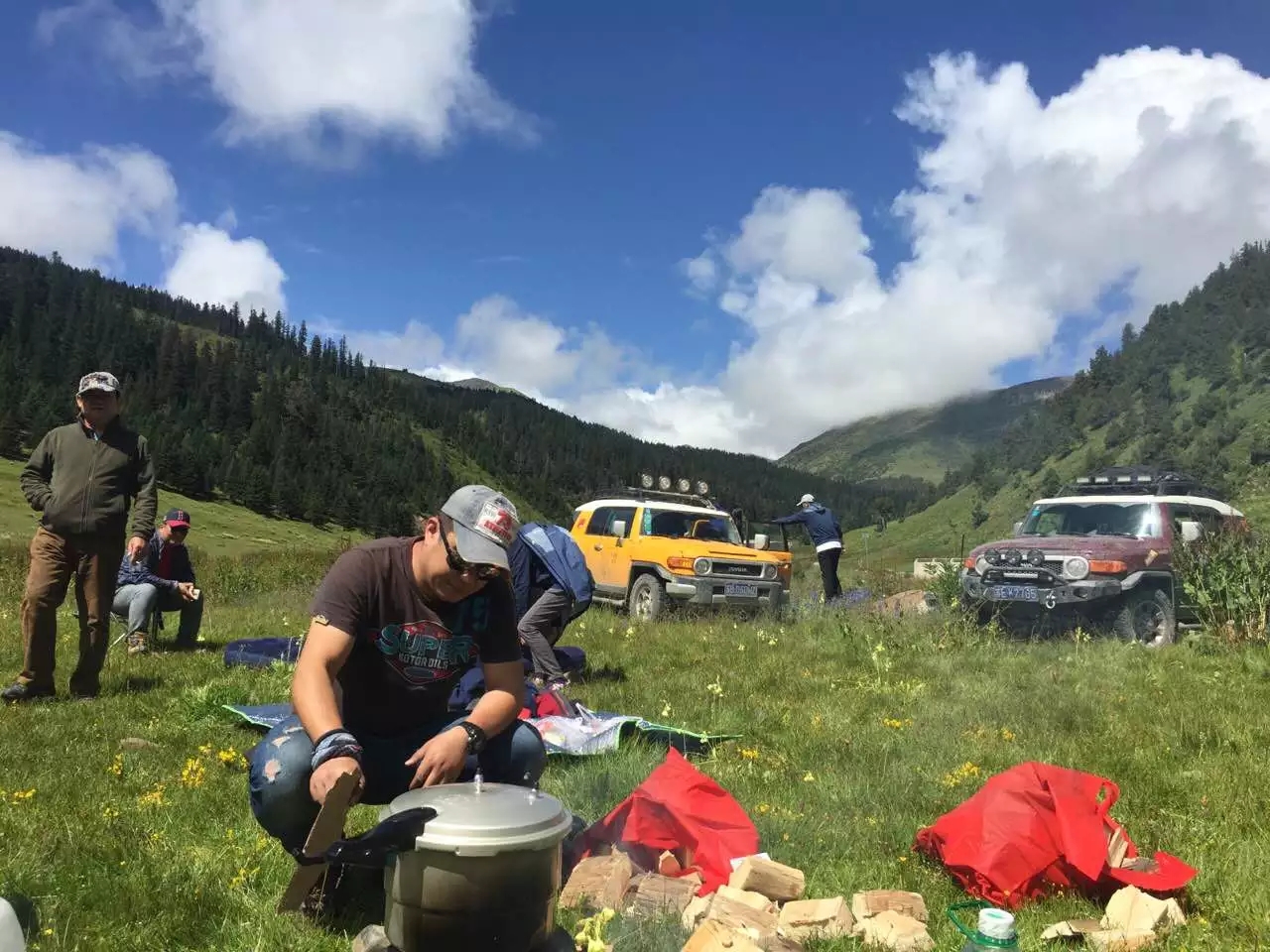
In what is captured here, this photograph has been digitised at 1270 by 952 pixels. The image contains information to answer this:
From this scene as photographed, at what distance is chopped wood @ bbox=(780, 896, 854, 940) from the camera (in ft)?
9.26

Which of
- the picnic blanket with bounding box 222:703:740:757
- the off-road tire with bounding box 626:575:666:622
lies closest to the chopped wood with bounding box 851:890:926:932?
the picnic blanket with bounding box 222:703:740:757

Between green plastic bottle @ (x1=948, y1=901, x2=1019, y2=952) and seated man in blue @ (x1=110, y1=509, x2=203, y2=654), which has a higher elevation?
seated man in blue @ (x1=110, y1=509, x2=203, y2=654)

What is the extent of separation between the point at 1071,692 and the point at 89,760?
6627 mm

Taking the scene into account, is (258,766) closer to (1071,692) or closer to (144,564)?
(1071,692)

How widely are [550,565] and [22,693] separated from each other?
3.67 metres

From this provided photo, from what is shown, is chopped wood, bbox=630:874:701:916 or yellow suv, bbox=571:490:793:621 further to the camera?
yellow suv, bbox=571:490:793:621

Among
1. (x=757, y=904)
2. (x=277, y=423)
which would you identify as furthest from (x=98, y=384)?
(x=277, y=423)

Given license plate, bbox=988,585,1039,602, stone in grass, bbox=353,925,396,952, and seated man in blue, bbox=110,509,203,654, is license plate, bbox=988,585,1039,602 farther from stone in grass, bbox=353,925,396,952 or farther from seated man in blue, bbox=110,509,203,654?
stone in grass, bbox=353,925,396,952

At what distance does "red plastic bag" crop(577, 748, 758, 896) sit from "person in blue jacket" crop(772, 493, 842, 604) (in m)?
11.1

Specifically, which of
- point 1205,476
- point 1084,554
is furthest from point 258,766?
point 1205,476

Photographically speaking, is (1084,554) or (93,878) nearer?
(93,878)

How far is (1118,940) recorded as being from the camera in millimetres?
2850

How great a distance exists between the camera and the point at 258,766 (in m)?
2.78

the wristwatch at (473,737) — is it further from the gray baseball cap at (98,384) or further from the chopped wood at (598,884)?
the gray baseball cap at (98,384)
